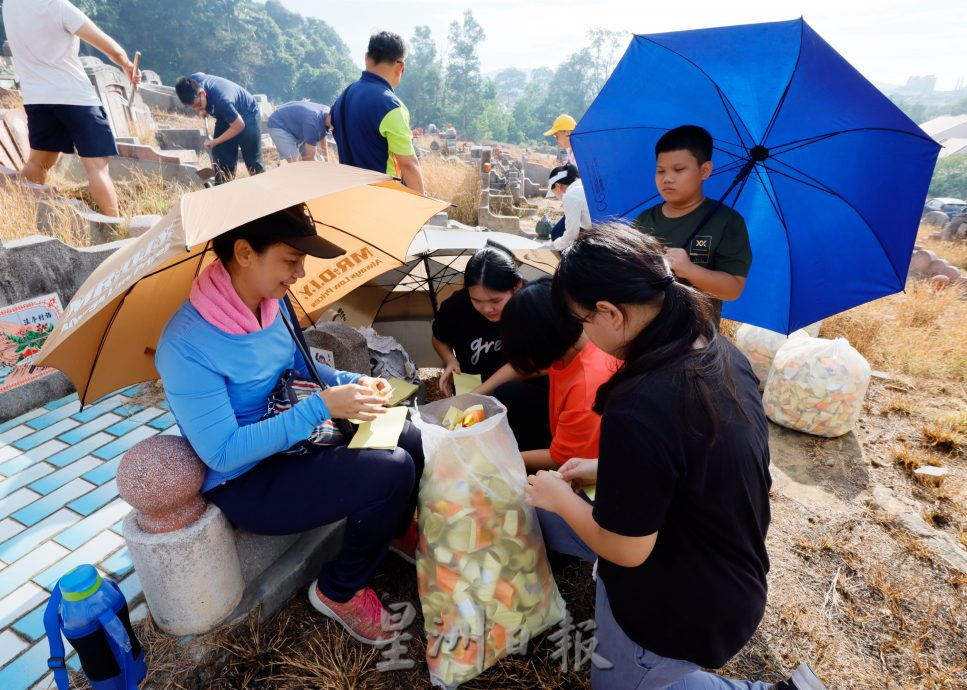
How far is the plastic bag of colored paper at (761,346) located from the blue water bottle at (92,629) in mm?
3849

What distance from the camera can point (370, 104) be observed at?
11.0ft

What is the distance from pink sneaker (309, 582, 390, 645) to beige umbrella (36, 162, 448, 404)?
39.8 inches

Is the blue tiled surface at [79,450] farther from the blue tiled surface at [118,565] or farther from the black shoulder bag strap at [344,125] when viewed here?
the black shoulder bag strap at [344,125]

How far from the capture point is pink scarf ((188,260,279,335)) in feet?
5.08

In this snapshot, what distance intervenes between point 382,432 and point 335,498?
267 millimetres

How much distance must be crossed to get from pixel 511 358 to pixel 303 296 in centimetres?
112

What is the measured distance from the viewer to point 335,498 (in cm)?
166

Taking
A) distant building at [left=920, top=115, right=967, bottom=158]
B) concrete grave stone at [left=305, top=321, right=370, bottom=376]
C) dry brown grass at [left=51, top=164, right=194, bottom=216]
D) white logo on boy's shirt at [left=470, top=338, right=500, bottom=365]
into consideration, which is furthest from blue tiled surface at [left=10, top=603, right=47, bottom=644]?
distant building at [left=920, top=115, right=967, bottom=158]

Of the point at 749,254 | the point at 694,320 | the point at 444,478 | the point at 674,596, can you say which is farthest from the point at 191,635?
the point at 749,254

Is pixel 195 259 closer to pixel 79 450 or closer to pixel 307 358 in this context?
pixel 307 358

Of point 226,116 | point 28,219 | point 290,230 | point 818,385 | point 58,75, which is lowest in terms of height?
point 818,385

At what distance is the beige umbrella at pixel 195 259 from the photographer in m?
1.17

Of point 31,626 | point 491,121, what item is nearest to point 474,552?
point 31,626

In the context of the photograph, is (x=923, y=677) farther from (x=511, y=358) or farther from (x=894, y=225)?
(x=511, y=358)
